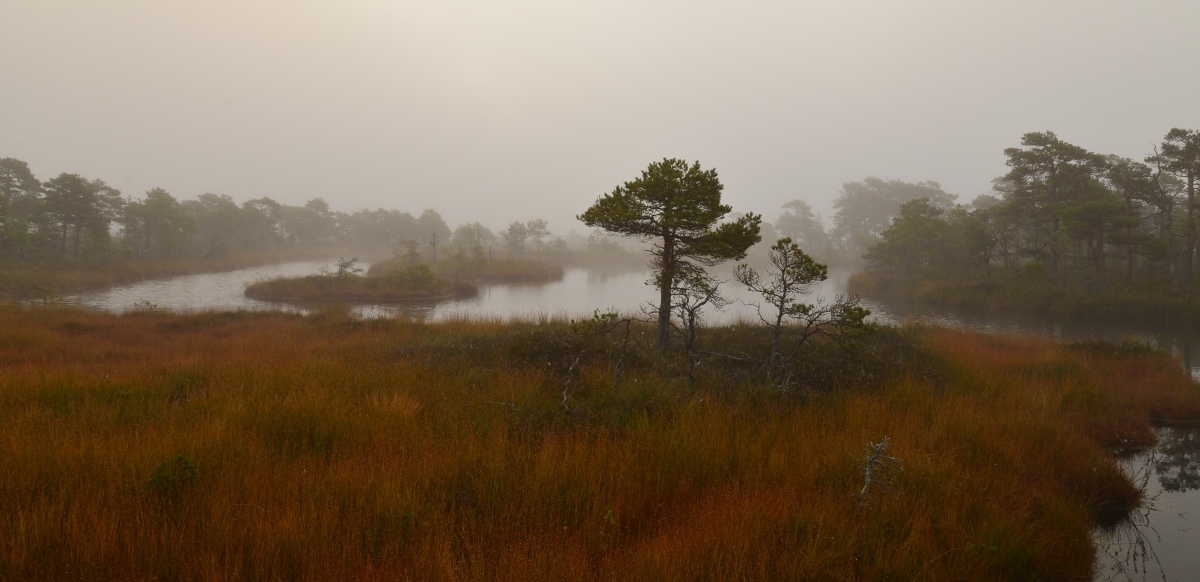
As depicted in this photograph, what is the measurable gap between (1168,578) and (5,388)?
13108mm

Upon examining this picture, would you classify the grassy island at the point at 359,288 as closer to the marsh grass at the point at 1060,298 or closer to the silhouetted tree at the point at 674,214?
the silhouetted tree at the point at 674,214

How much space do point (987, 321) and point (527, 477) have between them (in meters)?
27.2

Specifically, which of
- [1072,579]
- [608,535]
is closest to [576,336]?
[608,535]

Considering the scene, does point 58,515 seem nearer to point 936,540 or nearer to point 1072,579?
point 936,540

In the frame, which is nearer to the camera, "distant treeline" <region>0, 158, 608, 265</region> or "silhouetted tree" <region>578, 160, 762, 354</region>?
"silhouetted tree" <region>578, 160, 762, 354</region>

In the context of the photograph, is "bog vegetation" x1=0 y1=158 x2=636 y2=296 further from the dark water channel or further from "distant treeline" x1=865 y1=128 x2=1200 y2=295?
A: "distant treeline" x1=865 y1=128 x2=1200 y2=295

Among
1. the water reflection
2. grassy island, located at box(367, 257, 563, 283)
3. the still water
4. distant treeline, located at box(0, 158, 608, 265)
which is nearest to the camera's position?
the water reflection

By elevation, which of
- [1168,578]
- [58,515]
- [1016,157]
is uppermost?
[1016,157]

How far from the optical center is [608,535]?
12.0 ft

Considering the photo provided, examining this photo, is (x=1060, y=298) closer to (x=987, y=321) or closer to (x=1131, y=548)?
(x=987, y=321)

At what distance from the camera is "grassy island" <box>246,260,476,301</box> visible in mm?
29578

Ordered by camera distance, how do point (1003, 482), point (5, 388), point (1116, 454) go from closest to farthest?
point (1003, 482)
point (5, 388)
point (1116, 454)

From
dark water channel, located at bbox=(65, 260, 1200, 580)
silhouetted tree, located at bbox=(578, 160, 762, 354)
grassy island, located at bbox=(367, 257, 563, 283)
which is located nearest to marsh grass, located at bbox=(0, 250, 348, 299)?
dark water channel, located at bbox=(65, 260, 1200, 580)

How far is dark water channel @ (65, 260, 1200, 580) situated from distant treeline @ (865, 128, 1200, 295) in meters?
5.82
